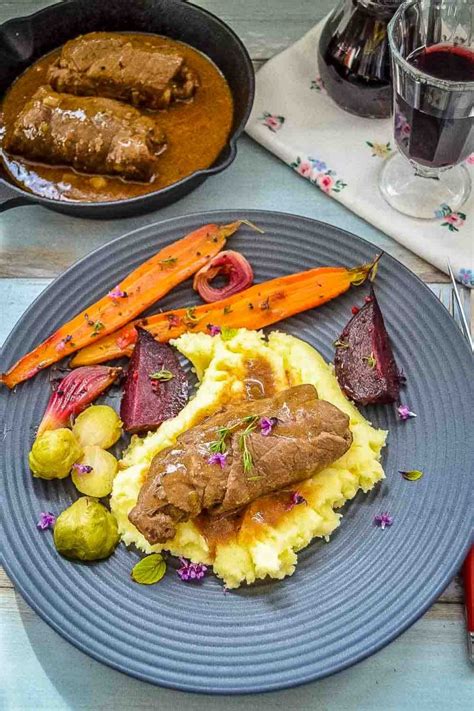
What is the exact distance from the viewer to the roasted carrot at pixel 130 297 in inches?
→ 151

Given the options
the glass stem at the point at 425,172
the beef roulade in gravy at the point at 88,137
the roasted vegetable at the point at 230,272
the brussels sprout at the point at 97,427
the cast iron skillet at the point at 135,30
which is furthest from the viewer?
the cast iron skillet at the point at 135,30

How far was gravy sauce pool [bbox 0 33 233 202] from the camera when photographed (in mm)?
4434

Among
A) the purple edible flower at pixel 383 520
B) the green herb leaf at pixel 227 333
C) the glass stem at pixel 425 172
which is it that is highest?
the glass stem at pixel 425 172

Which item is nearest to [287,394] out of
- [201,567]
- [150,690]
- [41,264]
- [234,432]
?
[234,432]

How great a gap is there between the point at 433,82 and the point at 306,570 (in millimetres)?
2167

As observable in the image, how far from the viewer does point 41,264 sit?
4473mm

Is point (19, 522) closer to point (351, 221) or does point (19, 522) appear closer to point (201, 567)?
point (201, 567)

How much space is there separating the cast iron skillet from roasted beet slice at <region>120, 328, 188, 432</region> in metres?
0.86

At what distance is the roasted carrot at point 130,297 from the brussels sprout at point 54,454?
1.37 feet

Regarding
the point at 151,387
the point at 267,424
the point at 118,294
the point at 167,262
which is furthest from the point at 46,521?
the point at 167,262

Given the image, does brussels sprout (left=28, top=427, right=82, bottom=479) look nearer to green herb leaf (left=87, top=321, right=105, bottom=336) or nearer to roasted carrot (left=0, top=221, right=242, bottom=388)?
roasted carrot (left=0, top=221, right=242, bottom=388)

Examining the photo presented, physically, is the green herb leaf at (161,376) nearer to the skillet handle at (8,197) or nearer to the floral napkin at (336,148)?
the skillet handle at (8,197)

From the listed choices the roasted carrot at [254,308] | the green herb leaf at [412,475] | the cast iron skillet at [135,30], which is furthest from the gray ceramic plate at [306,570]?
the cast iron skillet at [135,30]

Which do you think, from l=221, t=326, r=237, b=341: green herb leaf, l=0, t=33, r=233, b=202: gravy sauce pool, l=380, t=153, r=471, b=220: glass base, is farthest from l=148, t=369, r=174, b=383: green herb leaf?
l=380, t=153, r=471, b=220: glass base
